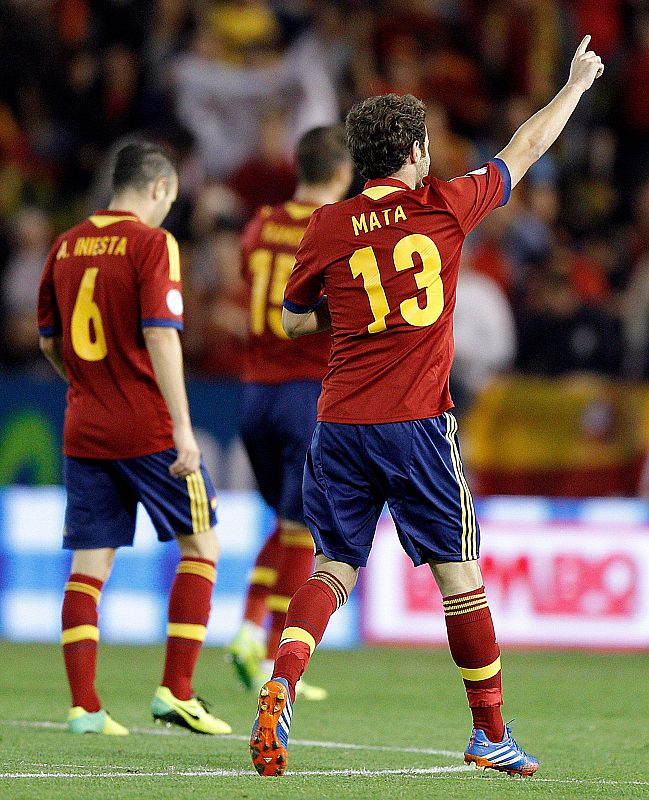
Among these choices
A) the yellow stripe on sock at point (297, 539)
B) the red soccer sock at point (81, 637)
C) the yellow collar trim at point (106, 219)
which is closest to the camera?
the red soccer sock at point (81, 637)

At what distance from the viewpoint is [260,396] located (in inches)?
289

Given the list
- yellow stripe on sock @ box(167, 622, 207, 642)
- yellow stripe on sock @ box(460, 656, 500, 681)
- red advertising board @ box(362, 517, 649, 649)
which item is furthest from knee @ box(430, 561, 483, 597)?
red advertising board @ box(362, 517, 649, 649)

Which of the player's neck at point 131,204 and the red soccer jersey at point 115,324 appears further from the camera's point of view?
the player's neck at point 131,204

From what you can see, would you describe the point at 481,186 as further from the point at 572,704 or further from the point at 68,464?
the point at 572,704

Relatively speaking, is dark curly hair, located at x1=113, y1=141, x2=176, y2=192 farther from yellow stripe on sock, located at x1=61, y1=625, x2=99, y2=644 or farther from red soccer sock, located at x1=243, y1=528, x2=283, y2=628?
red soccer sock, located at x1=243, y1=528, x2=283, y2=628

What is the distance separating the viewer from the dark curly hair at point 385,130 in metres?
4.80

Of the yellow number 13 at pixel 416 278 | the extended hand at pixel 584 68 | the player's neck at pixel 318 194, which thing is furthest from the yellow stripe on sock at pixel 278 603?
the extended hand at pixel 584 68

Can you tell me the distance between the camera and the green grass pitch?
4520mm

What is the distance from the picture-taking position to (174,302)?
5875 millimetres

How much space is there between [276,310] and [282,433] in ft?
1.82

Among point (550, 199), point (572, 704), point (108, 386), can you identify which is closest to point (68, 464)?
point (108, 386)

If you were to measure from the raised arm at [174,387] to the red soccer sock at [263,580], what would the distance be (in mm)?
1771

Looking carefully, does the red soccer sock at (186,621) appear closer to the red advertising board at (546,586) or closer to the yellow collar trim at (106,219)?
the yellow collar trim at (106,219)

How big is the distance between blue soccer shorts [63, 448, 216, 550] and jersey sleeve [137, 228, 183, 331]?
0.51 meters
